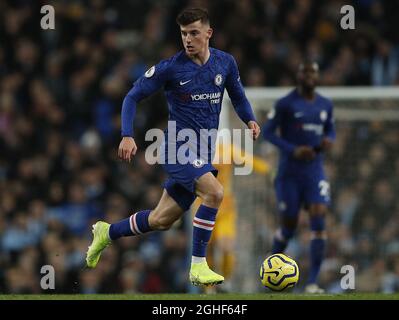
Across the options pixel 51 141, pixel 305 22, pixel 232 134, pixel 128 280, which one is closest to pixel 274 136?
pixel 232 134

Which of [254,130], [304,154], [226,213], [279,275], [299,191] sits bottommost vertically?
[279,275]

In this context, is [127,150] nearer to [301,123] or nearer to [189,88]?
[189,88]

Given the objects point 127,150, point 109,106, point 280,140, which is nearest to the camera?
point 127,150

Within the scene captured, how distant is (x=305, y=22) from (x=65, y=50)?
12.6ft

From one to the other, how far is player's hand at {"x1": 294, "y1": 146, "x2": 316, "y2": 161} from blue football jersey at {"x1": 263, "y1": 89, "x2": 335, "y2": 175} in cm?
17

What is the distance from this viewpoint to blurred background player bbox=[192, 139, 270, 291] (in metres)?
13.4

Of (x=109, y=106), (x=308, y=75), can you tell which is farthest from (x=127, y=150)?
(x=109, y=106)

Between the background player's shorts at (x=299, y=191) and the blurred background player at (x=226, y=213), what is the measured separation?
0.76m

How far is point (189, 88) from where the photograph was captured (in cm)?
981

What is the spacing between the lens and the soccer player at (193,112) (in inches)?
381

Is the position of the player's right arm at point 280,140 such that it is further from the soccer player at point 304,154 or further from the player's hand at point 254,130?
the player's hand at point 254,130

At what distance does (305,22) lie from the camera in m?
19.4

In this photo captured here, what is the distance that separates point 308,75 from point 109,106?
6310mm

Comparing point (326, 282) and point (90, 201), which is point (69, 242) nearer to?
point (90, 201)
